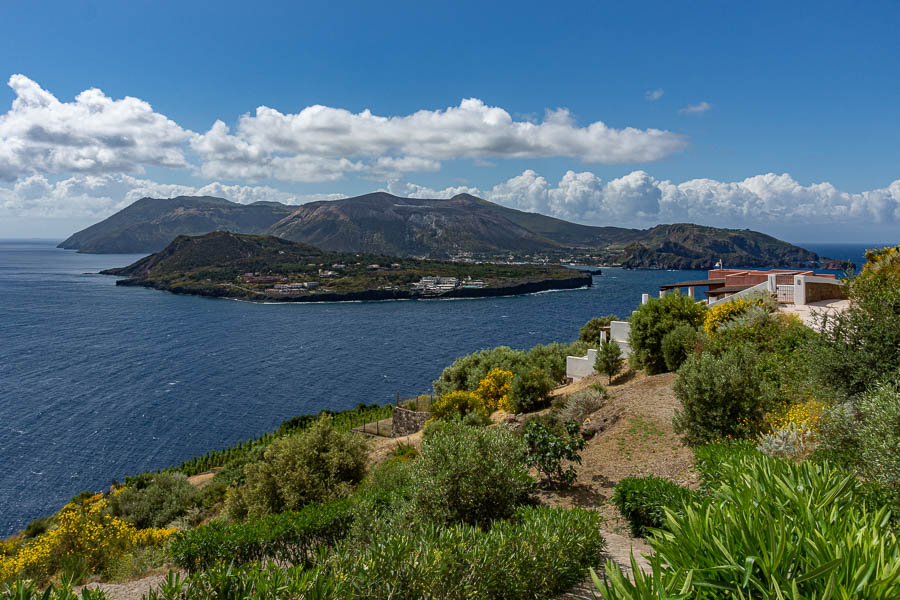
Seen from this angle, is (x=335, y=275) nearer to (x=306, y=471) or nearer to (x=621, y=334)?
(x=621, y=334)

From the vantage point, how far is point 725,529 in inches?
155

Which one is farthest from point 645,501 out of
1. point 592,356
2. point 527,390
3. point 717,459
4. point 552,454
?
point 592,356

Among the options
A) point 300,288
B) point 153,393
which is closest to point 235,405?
point 153,393

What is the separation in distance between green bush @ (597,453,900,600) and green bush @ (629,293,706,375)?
17.7 meters

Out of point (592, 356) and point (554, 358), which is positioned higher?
point (592, 356)

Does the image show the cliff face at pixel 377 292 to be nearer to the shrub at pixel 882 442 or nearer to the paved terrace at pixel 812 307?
the paved terrace at pixel 812 307

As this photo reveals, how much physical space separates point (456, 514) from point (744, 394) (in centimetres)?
762

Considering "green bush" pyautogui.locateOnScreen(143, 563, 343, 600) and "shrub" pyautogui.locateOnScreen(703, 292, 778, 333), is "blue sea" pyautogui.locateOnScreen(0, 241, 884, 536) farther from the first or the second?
"shrub" pyautogui.locateOnScreen(703, 292, 778, 333)

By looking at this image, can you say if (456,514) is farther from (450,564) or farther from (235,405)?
(235,405)

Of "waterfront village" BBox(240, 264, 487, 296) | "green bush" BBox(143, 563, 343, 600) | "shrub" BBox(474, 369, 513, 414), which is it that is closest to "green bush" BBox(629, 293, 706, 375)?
"shrub" BBox(474, 369, 513, 414)

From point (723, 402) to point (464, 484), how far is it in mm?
6901

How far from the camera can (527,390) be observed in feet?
74.1

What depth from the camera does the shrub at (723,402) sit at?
1142 centimetres

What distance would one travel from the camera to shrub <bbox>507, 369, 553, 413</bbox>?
22.5 m
